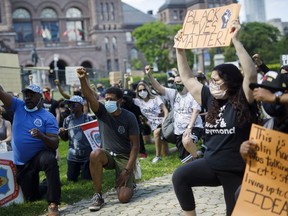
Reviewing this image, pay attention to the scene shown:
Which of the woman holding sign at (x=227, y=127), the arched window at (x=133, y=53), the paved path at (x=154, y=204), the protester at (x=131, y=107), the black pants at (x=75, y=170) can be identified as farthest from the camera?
the arched window at (x=133, y=53)

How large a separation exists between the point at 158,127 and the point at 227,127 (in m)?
6.46

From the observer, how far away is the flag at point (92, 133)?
26.6ft

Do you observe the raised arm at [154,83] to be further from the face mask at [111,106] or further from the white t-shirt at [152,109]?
the face mask at [111,106]

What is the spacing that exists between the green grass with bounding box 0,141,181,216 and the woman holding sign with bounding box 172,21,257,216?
2.98m

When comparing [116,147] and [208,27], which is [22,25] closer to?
[116,147]

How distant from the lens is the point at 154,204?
678 cm

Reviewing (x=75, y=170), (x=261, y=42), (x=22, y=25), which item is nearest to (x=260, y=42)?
(x=261, y=42)

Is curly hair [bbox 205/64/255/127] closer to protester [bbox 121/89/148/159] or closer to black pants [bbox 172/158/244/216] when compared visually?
black pants [bbox 172/158/244/216]

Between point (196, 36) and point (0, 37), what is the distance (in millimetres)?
76062

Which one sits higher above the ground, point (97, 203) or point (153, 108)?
point (153, 108)

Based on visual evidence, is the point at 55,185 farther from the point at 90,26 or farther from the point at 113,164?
the point at 90,26

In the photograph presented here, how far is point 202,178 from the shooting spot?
4.62 meters

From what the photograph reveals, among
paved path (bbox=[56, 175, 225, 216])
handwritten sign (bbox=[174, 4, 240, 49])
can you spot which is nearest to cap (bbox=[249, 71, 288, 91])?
handwritten sign (bbox=[174, 4, 240, 49])

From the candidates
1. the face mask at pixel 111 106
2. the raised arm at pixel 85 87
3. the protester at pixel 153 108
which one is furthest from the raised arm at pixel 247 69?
the protester at pixel 153 108
